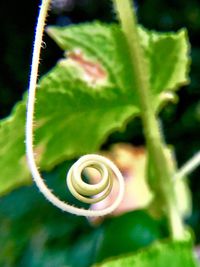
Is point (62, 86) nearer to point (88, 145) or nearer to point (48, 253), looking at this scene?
point (88, 145)

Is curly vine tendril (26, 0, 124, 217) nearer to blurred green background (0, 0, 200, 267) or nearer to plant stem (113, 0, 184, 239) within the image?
plant stem (113, 0, 184, 239)

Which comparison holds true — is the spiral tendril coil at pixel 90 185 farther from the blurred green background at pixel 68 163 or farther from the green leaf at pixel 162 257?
the blurred green background at pixel 68 163

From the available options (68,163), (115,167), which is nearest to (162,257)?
(115,167)

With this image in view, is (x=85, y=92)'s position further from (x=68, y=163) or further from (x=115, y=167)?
(x=68, y=163)

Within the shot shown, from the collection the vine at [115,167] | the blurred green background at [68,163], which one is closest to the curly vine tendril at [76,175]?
the vine at [115,167]

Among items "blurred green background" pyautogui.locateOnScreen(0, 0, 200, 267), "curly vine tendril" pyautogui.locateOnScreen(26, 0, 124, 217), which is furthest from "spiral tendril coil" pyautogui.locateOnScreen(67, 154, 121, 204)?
"blurred green background" pyautogui.locateOnScreen(0, 0, 200, 267)

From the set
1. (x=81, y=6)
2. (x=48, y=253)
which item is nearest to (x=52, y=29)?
(x=48, y=253)

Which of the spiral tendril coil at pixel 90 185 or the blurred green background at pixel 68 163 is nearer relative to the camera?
the spiral tendril coil at pixel 90 185
